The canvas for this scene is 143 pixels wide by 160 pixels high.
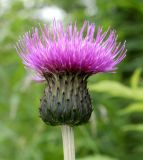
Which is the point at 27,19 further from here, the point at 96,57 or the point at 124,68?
the point at 96,57

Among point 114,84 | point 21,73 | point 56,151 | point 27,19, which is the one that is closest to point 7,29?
point 21,73

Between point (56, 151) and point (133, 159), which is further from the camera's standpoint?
point (133, 159)

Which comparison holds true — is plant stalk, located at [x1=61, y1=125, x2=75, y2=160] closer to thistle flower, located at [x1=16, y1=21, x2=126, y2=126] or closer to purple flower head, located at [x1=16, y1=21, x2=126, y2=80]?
thistle flower, located at [x1=16, y1=21, x2=126, y2=126]

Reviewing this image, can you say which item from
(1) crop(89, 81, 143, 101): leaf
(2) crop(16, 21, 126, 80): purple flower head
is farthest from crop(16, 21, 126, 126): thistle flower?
(1) crop(89, 81, 143, 101): leaf

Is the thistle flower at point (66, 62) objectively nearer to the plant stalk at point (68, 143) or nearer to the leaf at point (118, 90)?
the plant stalk at point (68, 143)

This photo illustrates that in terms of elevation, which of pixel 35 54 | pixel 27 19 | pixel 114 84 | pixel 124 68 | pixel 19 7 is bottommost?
pixel 35 54

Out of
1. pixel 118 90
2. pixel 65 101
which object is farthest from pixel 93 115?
pixel 65 101

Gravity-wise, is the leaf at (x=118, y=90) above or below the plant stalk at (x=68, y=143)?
above

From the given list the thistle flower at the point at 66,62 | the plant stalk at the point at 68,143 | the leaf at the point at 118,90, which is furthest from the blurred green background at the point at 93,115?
the plant stalk at the point at 68,143
